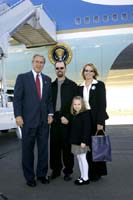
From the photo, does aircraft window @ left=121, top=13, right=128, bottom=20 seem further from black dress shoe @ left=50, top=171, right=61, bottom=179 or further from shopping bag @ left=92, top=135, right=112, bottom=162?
shopping bag @ left=92, top=135, right=112, bottom=162

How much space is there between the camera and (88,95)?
4680 mm

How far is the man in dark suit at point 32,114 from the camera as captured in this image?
4.54 m

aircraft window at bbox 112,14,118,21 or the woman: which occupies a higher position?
aircraft window at bbox 112,14,118,21

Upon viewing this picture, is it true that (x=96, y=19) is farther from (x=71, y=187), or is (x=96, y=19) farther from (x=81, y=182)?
(x=71, y=187)

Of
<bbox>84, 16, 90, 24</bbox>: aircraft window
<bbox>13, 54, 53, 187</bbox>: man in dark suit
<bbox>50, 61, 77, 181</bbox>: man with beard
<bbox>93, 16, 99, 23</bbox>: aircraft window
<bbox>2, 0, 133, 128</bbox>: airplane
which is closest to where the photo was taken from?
<bbox>13, 54, 53, 187</bbox>: man in dark suit

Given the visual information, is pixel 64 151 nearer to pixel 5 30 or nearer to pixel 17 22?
pixel 5 30

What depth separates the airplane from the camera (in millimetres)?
16250

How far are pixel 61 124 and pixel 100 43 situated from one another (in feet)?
41.0

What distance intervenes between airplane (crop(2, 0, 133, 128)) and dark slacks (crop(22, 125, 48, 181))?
11.2 meters

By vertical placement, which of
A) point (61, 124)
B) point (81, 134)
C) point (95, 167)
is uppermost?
point (61, 124)

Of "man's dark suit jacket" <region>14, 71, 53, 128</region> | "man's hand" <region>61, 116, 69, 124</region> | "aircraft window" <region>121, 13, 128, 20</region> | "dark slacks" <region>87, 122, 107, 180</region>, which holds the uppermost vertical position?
"aircraft window" <region>121, 13, 128, 20</region>

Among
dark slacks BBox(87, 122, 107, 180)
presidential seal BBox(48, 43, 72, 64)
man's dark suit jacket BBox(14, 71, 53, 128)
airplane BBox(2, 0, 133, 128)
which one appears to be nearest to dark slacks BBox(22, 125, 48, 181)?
man's dark suit jacket BBox(14, 71, 53, 128)

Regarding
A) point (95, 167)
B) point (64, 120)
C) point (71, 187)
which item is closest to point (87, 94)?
point (64, 120)

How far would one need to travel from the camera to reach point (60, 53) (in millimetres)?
17688
